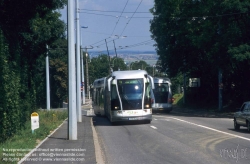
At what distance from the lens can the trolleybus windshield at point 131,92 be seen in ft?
97.6

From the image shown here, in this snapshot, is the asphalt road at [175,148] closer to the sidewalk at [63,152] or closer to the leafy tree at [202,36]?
the sidewalk at [63,152]

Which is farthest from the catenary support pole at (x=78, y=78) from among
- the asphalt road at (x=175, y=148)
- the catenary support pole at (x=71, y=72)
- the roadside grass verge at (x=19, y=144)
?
the catenary support pole at (x=71, y=72)

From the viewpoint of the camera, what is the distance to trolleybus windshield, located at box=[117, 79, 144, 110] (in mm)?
29750

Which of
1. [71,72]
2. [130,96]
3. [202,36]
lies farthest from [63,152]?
[202,36]

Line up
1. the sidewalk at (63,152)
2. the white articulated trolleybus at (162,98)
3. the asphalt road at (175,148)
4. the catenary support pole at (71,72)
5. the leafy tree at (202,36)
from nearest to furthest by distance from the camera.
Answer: the sidewalk at (63,152)
the asphalt road at (175,148)
the catenary support pole at (71,72)
the leafy tree at (202,36)
the white articulated trolleybus at (162,98)

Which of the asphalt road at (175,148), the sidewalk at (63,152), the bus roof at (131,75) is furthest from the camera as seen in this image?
the bus roof at (131,75)

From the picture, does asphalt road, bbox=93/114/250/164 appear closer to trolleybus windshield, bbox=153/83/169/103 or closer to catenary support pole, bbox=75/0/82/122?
catenary support pole, bbox=75/0/82/122

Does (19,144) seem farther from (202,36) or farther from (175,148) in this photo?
(202,36)

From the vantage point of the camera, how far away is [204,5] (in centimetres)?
4359

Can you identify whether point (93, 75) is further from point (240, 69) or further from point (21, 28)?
point (21, 28)

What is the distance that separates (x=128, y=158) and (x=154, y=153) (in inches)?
55.0

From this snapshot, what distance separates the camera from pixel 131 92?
29969 millimetres

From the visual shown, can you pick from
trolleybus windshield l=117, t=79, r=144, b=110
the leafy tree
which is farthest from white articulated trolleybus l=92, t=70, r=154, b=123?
the leafy tree

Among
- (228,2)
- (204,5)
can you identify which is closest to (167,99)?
(204,5)
